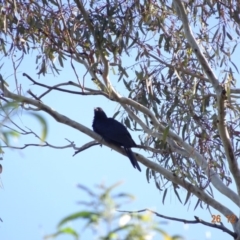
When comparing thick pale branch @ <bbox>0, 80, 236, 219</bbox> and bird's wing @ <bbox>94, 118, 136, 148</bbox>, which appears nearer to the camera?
thick pale branch @ <bbox>0, 80, 236, 219</bbox>

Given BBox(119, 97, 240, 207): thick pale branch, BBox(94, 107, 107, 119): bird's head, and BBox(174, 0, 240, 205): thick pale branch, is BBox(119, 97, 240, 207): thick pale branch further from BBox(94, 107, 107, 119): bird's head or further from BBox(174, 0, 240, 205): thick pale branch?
BBox(94, 107, 107, 119): bird's head

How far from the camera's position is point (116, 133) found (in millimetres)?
5332

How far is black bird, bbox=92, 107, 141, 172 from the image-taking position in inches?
200

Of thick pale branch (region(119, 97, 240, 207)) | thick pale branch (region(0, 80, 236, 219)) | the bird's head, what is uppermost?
the bird's head

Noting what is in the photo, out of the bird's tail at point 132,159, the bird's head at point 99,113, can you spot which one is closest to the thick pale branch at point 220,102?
the bird's tail at point 132,159

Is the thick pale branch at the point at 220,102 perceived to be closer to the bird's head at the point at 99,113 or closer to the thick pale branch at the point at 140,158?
the thick pale branch at the point at 140,158

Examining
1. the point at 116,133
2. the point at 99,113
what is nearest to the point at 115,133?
the point at 116,133

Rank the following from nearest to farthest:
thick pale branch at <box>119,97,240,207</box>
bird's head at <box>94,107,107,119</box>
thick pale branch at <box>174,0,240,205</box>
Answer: thick pale branch at <box>174,0,240,205</box>, thick pale branch at <box>119,97,240,207</box>, bird's head at <box>94,107,107,119</box>

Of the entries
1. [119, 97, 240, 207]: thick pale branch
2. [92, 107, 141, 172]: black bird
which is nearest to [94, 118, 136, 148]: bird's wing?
[92, 107, 141, 172]: black bird

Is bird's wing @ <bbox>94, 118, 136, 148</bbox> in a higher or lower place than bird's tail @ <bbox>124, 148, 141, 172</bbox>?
higher

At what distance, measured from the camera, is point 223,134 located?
14.6ft

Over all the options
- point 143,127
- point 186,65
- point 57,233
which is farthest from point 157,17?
point 57,233

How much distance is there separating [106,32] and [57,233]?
453 cm

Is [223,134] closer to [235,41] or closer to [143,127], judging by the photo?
[143,127]
